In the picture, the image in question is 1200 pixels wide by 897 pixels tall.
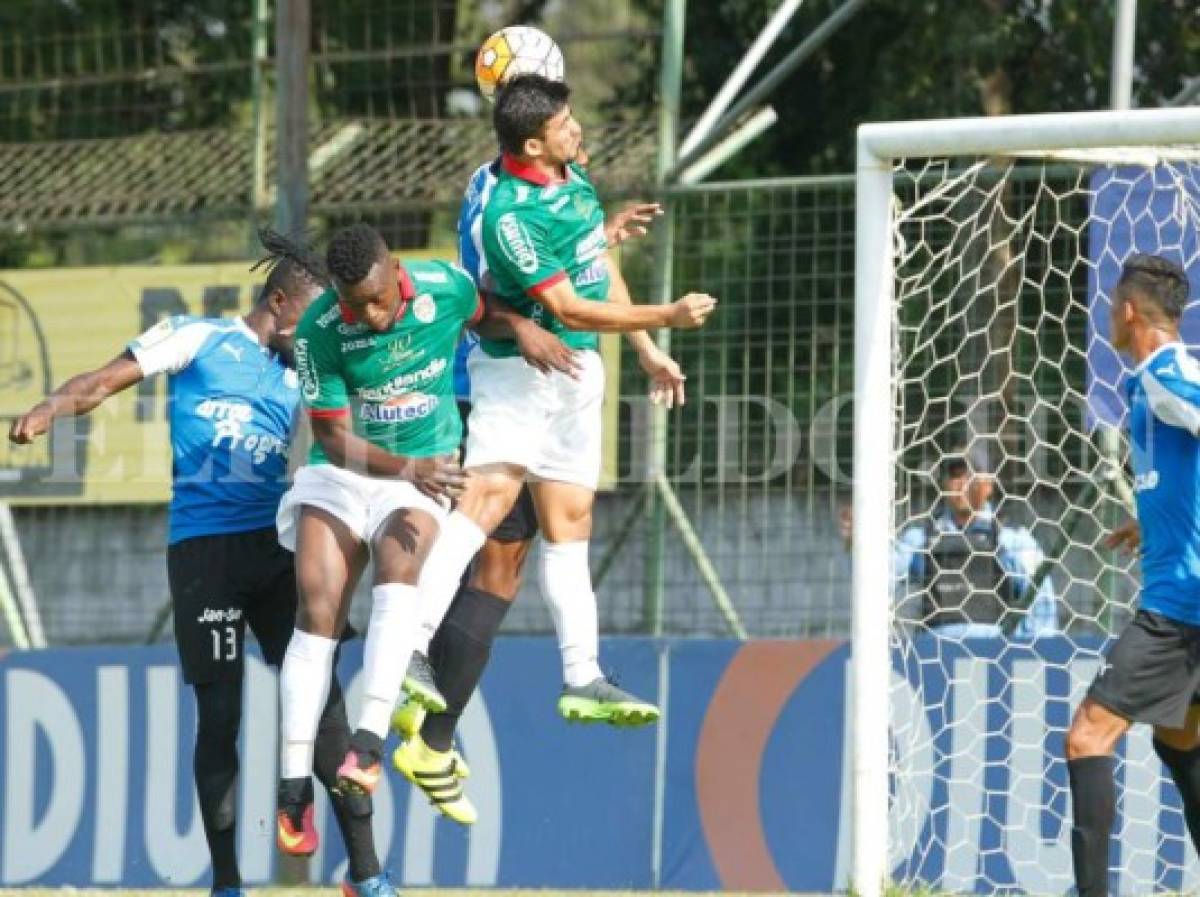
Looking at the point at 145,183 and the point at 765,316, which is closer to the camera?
the point at 765,316

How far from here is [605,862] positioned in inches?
462

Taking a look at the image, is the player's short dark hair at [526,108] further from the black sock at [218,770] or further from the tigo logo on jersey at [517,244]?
the black sock at [218,770]

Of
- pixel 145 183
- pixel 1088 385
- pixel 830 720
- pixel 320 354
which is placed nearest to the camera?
pixel 320 354

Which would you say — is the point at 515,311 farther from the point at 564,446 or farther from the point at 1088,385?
the point at 1088,385

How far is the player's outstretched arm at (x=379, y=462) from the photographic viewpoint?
8281 millimetres

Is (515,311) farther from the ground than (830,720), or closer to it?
farther from the ground

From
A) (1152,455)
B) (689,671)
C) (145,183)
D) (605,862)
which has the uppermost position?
(145,183)

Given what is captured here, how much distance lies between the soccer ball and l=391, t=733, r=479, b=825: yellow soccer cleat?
225 centimetres

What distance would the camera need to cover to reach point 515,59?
8867 mm

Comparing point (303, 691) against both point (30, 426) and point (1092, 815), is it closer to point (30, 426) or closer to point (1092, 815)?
point (30, 426)

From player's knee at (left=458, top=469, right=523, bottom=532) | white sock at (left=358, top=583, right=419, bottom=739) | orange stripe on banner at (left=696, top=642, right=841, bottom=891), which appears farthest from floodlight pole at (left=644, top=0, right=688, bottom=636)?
white sock at (left=358, top=583, right=419, bottom=739)

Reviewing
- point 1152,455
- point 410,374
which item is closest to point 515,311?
point 410,374

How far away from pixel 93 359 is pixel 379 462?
4705mm

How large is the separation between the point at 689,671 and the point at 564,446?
319cm
